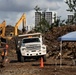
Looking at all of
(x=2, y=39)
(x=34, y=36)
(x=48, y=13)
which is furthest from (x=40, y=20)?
(x=34, y=36)

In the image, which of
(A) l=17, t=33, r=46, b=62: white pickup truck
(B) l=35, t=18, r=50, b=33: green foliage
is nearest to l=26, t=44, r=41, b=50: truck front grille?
(A) l=17, t=33, r=46, b=62: white pickup truck

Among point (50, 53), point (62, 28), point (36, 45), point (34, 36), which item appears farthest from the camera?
point (62, 28)

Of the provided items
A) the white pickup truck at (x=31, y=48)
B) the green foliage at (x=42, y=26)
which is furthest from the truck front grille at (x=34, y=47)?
the green foliage at (x=42, y=26)

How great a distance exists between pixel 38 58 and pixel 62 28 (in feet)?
75.9

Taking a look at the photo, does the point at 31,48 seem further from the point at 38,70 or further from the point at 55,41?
the point at 55,41

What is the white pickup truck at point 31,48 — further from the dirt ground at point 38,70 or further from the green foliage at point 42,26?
the green foliage at point 42,26

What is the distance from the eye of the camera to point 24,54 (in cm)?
3738

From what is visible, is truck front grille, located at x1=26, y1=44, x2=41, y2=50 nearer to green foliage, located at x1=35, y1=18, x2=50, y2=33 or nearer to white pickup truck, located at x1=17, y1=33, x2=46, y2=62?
white pickup truck, located at x1=17, y1=33, x2=46, y2=62

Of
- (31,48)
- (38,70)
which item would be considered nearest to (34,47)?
(31,48)

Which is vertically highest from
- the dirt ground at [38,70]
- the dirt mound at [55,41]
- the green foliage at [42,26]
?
the green foliage at [42,26]

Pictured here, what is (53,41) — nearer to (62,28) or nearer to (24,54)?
(62,28)

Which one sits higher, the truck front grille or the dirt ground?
the truck front grille

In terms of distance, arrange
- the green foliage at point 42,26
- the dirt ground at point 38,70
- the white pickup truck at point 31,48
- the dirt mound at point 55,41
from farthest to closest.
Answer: the green foliage at point 42,26 < the dirt mound at point 55,41 < the white pickup truck at point 31,48 < the dirt ground at point 38,70

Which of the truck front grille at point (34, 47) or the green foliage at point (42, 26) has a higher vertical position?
the green foliage at point (42, 26)
